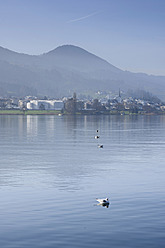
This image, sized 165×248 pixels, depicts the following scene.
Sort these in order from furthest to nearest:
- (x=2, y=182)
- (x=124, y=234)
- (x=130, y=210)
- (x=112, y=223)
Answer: (x=2, y=182) < (x=130, y=210) < (x=112, y=223) < (x=124, y=234)

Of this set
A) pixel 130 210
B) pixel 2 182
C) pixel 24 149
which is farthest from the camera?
pixel 24 149

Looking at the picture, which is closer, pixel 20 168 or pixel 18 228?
pixel 18 228

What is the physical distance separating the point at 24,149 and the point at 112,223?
157ft

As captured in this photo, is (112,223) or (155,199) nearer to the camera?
(112,223)

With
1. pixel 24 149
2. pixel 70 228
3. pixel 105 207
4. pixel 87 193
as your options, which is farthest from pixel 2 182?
pixel 24 149

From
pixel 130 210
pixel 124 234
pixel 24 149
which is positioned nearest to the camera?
pixel 124 234

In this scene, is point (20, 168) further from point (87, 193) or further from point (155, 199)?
point (155, 199)

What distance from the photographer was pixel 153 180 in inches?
1671

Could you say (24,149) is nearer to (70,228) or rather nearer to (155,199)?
(155,199)

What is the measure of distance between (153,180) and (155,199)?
9.10m

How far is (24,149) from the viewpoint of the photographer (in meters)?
73.4

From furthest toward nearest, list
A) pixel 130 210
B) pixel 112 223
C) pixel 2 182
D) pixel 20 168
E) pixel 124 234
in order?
pixel 20 168, pixel 2 182, pixel 130 210, pixel 112 223, pixel 124 234

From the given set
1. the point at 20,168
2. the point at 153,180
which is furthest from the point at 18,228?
the point at 20,168

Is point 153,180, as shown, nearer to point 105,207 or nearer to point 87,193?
point 87,193
